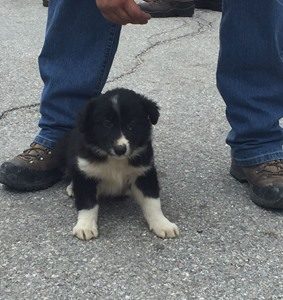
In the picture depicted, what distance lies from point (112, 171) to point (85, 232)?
0.26 meters

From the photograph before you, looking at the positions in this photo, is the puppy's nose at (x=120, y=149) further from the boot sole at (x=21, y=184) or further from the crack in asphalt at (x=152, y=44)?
the crack in asphalt at (x=152, y=44)

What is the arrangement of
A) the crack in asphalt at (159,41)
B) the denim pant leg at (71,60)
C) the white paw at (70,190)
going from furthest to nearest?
the crack in asphalt at (159,41) < the denim pant leg at (71,60) < the white paw at (70,190)

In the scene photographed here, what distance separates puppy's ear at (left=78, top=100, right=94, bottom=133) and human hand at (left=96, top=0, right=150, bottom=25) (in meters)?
0.40

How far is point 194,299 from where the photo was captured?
2.02 m

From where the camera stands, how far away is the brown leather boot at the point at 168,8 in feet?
21.4

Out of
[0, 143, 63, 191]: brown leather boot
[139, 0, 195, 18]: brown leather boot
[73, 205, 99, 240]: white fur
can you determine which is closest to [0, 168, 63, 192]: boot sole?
[0, 143, 63, 191]: brown leather boot

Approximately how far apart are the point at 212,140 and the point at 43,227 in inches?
48.4

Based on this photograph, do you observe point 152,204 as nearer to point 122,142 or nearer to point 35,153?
point 122,142

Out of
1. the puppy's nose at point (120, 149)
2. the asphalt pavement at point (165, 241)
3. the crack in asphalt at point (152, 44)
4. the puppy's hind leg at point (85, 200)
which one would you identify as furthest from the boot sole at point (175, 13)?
the puppy's nose at point (120, 149)

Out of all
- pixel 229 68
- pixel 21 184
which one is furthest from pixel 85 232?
pixel 229 68

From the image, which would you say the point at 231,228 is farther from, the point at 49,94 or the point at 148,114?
the point at 49,94

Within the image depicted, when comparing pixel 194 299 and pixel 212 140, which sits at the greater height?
pixel 194 299

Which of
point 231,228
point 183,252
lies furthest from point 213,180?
point 183,252

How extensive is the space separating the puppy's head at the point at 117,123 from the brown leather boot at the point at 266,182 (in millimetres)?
552
